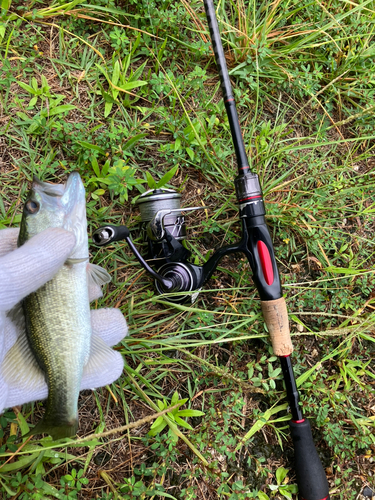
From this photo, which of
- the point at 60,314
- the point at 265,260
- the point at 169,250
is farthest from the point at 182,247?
the point at 60,314

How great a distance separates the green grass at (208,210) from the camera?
93.4 inches

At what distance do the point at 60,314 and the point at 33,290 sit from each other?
0.18 metres

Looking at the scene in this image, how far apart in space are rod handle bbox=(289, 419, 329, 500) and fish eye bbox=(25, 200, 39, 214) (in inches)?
84.1

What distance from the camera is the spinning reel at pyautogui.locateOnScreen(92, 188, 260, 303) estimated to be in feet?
7.32

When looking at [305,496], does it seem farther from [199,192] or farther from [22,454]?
[199,192]

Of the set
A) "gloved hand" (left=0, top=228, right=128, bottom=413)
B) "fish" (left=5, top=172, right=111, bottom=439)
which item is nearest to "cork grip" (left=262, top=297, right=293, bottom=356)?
"gloved hand" (left=0, top=228, right=128, bottom=413)

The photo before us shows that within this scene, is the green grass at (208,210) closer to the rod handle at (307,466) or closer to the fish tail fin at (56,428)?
the rod handle at (307,466)

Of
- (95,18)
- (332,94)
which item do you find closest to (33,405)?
(95,18)

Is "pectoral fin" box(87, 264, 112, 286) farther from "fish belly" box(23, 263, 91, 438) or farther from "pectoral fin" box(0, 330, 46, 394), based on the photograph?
"pectoral fin" box(0, 330, 46, 394)

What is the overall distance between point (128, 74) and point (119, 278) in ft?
5.10

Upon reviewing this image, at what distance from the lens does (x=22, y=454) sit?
2.14 meters

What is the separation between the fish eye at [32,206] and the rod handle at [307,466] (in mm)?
2135

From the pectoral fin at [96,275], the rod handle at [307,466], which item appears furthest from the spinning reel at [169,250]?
the rod handle at [307,466]

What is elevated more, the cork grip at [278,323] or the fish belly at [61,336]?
the fish belly at [61,336]
